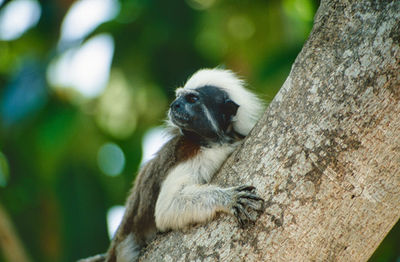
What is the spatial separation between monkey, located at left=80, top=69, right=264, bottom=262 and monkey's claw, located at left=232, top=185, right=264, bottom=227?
30 cm

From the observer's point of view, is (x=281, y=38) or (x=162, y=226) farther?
(x=281, y=38)

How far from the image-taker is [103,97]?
8078 mm

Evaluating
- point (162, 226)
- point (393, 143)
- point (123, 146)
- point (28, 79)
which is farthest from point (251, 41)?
point (393, 143)

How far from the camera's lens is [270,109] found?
9.99 ft

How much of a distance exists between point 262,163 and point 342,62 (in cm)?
71

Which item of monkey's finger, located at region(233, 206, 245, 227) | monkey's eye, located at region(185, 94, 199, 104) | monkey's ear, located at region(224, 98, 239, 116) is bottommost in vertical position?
monkey's finger, located at region(233, 206, 245, 227)

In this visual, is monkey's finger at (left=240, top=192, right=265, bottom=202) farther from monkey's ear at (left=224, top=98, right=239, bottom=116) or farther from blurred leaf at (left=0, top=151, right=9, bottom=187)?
blurred leaf at (left=0, top=151, right=9, bottom=187)

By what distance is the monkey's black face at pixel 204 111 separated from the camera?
14.1ft

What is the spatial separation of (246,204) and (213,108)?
1.91 metres

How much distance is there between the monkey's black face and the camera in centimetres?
430

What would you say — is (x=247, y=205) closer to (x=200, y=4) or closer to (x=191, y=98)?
(x=191, y=98)

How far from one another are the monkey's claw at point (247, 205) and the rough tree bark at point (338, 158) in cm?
5

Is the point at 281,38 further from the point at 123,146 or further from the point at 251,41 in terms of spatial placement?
the point at 123,146

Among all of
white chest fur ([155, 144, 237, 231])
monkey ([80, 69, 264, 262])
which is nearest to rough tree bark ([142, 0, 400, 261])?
monkey ([80, 69, 264, 262])
